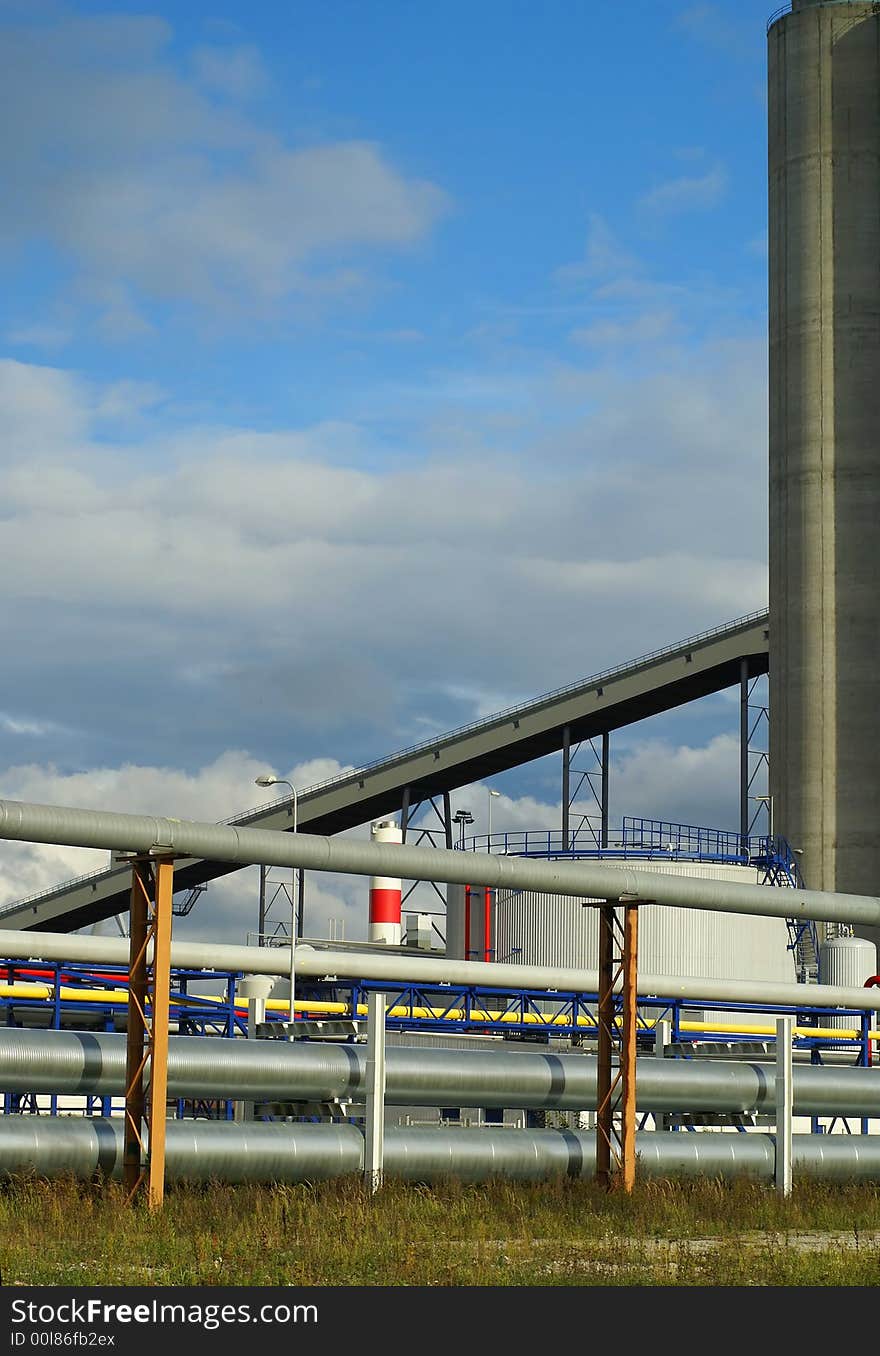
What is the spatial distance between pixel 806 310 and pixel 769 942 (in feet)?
89.3

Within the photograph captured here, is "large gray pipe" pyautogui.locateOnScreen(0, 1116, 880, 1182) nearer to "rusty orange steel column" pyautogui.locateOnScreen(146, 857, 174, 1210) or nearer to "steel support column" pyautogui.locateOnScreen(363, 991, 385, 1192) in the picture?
"steel support column" pyautogui.locateOnScreen(363, 991, 385, 1192)

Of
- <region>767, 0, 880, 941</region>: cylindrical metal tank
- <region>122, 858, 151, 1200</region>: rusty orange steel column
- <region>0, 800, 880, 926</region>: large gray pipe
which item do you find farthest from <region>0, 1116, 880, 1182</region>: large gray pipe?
<region>767, 0, 880, 941</region>: cylindrical metal tank

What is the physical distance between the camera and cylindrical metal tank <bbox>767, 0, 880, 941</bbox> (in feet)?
216

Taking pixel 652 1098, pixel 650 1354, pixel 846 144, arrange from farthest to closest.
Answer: pixel 846 144
pixel 652 1098
pixel 650 1354

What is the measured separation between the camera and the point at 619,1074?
73.4ft

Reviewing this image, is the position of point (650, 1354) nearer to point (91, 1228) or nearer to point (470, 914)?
point (91, 1228)

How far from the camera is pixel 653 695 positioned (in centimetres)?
7406

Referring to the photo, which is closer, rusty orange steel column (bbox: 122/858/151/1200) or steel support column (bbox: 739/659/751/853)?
rusty orange steel column (bbox: 122/858/151/1200)

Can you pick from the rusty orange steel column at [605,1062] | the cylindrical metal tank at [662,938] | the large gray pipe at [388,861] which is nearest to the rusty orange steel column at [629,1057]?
the rusty orange steel column at [605,1062]

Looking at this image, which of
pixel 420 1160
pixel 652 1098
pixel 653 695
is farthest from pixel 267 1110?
pixel 653 695

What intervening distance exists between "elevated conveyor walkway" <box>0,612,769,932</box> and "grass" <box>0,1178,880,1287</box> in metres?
50.8

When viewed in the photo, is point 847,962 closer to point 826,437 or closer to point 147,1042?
point 826,437

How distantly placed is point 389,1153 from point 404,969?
13016 millimetres

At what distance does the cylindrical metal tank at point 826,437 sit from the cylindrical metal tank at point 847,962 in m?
8.51
